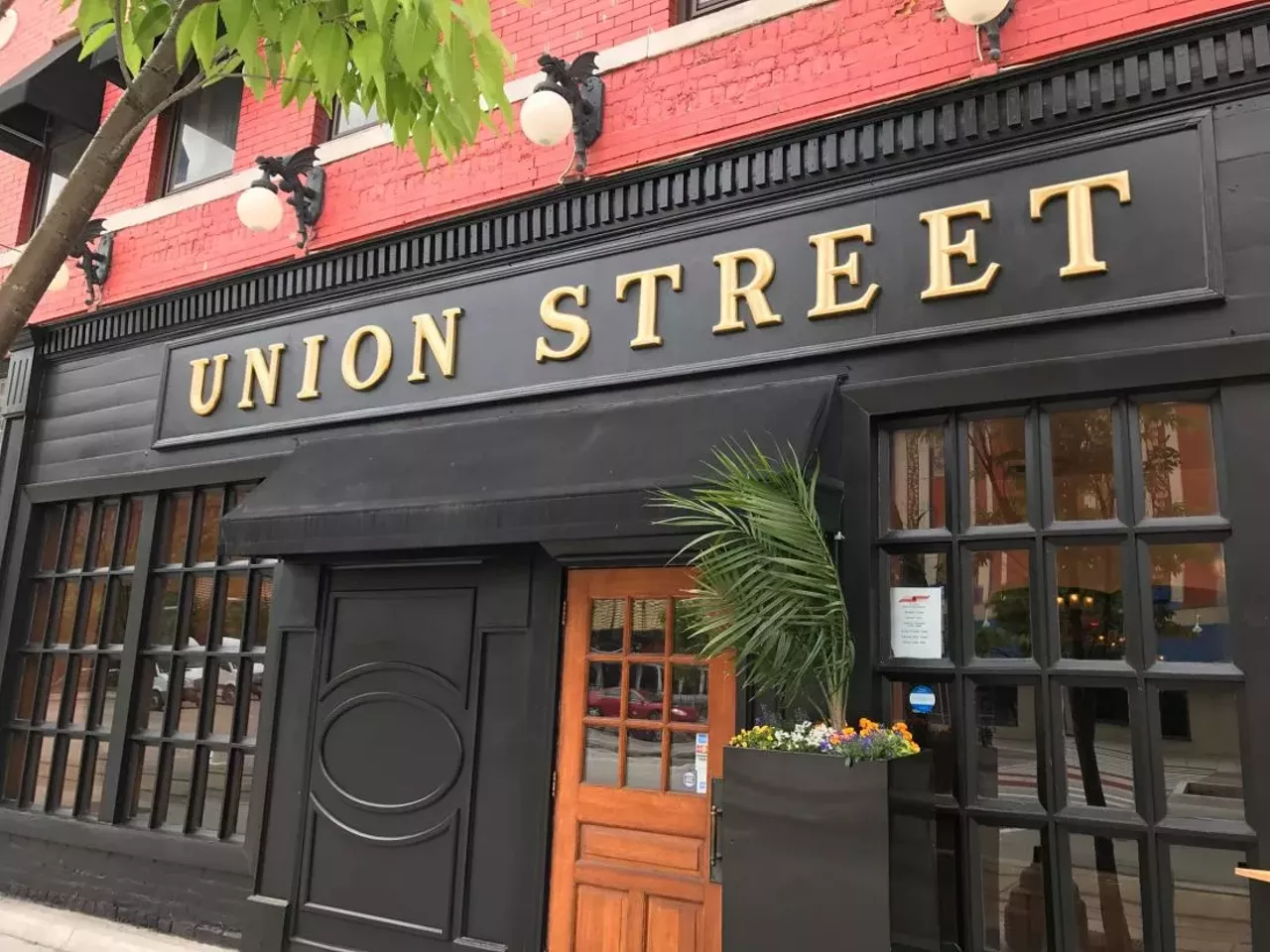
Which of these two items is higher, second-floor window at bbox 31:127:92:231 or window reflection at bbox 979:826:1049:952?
second-floor window at bbox 31:127:92:231

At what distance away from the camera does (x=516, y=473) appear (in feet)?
16.1

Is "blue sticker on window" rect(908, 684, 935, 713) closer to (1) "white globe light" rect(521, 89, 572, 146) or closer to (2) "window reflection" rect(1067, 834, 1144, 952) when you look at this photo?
(2) "window reflection" rect(1067, 834, 1144, 952)

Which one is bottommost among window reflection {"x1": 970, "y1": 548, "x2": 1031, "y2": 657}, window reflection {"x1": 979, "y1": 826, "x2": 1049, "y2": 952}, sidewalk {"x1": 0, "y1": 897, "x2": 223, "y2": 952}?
sidewalk {"x1": 0, "y1": 897, "x2": 223, "y2": 952}

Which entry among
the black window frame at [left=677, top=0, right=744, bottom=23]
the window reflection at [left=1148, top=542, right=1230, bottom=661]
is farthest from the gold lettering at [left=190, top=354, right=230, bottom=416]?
the window reflection at [left=1148, top=542, right=1230, bottom=661]

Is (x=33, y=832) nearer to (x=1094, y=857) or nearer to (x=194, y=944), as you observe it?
(x=194, y=944)

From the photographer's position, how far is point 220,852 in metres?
5.99

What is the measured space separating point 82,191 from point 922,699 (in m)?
4.01

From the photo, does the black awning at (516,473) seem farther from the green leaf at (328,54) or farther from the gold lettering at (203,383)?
the green leaf at (328,54)

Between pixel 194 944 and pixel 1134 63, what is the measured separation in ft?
23.8

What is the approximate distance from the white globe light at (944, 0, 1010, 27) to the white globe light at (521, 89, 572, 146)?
2080 mm

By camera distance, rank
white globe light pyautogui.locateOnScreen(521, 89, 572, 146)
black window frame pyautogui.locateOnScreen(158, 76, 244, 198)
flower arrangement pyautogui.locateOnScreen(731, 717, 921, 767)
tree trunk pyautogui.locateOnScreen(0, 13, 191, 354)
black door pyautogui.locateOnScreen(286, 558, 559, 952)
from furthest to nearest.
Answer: black window frame pyautogui.locateOnScreen(158, 76, 244, 198) → white globe light pyautogui.locateOnScreen(521, 89, 572, 146) → black door pyautogui.locateOnScreen(286, 558, 559, 952) → flower arrangement pyautogui.locateOnScreen(731, 717, 921, 767) → tree trunk pyautogui.locateOnScreen(0, 13, 191, 354)

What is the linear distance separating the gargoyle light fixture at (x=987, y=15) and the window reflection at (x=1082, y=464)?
1801 millimetres

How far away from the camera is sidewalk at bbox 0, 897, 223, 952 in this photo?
5957 mm

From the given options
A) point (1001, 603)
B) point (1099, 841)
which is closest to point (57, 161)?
point (1001, 603)
